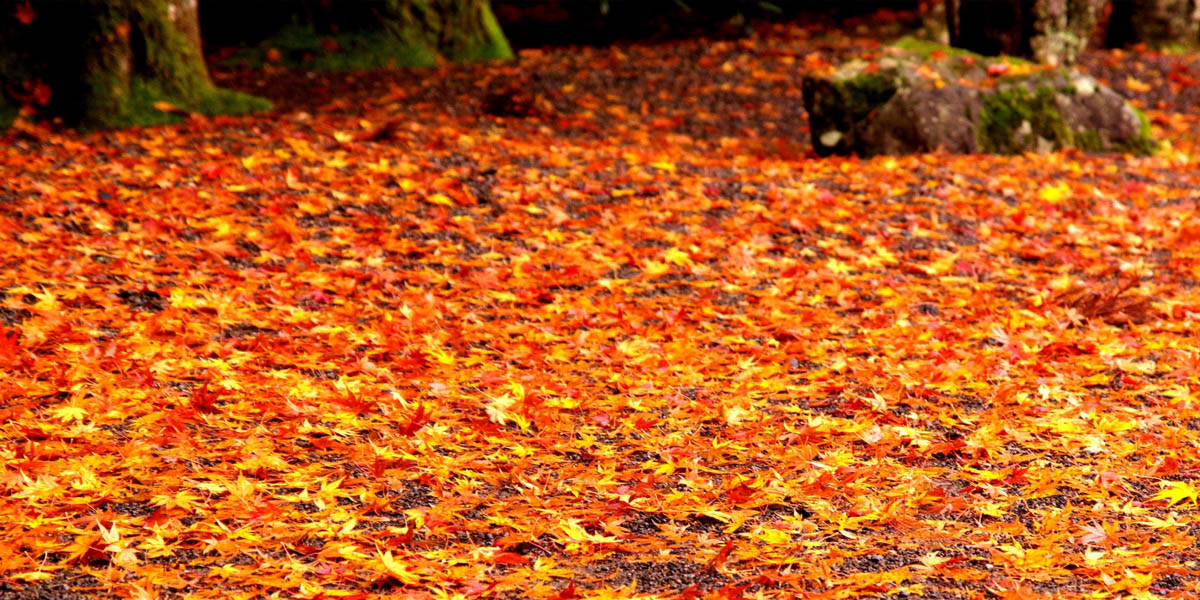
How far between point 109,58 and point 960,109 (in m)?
6.09

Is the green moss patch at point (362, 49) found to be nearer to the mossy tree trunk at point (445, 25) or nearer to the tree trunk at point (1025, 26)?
the mossy tree trunk at point (445, 25)

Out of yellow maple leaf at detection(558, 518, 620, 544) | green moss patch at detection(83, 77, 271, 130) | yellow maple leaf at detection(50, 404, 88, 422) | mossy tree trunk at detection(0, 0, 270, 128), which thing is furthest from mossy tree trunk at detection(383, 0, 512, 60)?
yellow maple leaf at detection(558, 518, 620, 544)

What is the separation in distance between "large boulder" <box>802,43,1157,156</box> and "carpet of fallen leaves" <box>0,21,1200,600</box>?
319 mm

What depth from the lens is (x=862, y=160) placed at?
833cm

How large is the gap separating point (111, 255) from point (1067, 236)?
519 cm

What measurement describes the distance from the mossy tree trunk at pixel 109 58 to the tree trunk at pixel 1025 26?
22.8 ft

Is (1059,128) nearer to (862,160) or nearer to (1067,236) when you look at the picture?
(862,160)

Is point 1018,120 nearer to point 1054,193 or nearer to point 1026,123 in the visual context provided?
point 1026,123

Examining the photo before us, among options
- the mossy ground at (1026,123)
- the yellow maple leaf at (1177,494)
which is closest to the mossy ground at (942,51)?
the mossy ground at (1026,123)

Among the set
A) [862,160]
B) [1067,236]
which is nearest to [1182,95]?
[862,160]

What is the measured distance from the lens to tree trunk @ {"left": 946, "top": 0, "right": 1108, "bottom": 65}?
10.5 m

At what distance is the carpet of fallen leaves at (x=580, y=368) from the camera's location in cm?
306

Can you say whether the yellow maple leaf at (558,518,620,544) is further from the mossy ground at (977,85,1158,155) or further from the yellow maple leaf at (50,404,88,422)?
the mossy ground at (977,85,1158,155)

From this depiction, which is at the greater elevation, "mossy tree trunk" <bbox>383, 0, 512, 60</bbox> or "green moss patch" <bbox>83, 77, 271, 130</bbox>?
"mossy tree trunk" <bbox>383, 0, 512, 60</bbox>
